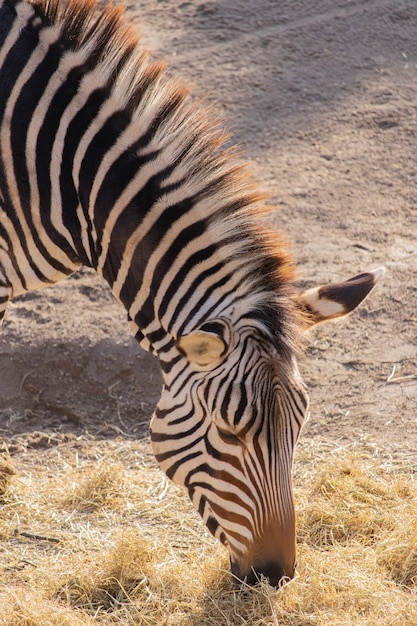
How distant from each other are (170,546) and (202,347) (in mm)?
2021

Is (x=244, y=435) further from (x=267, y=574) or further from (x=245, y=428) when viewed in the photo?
(x=267, y=574)

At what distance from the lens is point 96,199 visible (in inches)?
171

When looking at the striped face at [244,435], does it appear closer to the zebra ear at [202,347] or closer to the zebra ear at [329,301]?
the zebra ear at [202,347]

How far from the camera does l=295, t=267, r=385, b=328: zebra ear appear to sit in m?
4.03

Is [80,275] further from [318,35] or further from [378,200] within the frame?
[318,35]

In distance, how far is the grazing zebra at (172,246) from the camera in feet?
12.5

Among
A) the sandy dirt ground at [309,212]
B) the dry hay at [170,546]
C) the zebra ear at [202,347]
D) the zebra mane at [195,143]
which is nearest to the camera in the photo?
the zebra ear at [202,347]

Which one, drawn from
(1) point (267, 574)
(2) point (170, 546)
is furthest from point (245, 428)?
(2) point (170, 546)

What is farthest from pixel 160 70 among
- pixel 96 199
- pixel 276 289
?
pixel 276 289

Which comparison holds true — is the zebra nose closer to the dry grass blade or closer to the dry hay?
the dry hay

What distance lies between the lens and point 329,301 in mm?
4078

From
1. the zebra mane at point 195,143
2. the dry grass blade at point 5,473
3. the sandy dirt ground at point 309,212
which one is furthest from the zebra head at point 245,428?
the dry grass blade at point 5,473

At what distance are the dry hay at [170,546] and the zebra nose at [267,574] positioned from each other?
1.9 inches

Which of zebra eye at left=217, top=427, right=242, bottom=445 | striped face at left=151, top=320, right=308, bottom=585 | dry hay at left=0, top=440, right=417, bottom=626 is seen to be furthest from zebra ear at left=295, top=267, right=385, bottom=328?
dry hay at left=0, top=440, right=417, bottom=626
